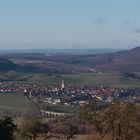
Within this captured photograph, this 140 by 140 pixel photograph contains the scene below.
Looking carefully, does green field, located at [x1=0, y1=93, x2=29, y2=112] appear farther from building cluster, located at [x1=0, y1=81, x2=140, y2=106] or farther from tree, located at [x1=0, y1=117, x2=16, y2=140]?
tree, located at [x1=0, y1=117, x2=16, y2=140]

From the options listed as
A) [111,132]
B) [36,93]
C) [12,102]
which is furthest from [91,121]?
[36,93]

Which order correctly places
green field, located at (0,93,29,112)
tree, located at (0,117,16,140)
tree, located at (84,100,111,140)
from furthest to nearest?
green field, located at (0,93,29,112), tree, located at (84,100,111,140), tree, located at (0,117,16,140)

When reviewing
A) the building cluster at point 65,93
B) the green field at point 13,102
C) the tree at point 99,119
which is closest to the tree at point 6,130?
the tree at point 99,119

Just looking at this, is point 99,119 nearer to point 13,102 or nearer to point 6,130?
point 6,130

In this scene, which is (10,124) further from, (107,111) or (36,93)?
(36,93)

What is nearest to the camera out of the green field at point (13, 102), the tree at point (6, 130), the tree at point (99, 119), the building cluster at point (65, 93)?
the tree at point (6, 130)

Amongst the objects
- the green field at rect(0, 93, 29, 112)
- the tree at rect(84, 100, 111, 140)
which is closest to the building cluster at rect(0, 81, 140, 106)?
the green field at rect(0, 93, 29, 112)

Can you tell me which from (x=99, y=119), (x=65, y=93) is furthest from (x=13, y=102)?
(x=99, y=119)

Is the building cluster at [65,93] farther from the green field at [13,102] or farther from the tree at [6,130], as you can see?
the tree at [6,130]
